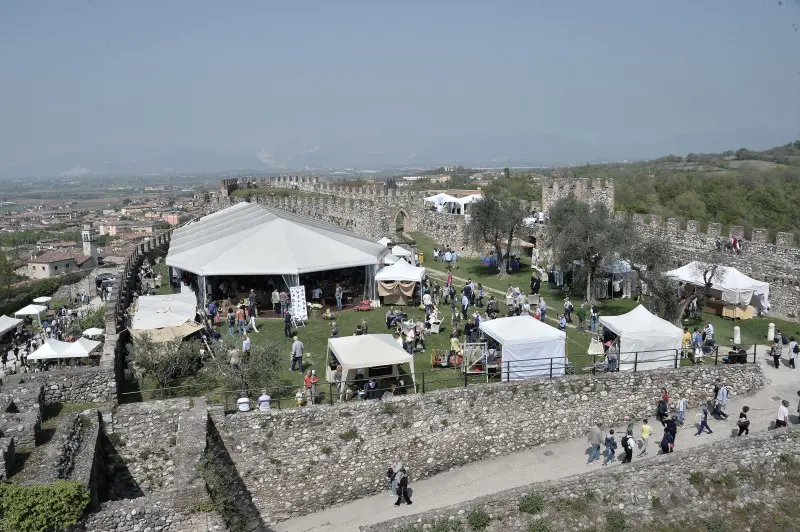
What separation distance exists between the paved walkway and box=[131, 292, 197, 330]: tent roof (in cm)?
657

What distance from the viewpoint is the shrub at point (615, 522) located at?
11984 mm

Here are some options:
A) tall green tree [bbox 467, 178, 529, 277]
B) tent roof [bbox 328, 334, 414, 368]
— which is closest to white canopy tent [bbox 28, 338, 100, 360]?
tent roof [bbox 328, 334, 414, 368]

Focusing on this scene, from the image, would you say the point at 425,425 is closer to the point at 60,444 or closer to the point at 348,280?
the point at 60,444

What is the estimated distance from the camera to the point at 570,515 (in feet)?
38.9

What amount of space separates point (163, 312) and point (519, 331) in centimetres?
964

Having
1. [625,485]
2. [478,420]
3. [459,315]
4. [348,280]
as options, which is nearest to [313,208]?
[348,280]

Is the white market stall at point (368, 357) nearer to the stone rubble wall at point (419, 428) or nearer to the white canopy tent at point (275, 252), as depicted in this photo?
the stone rubble wall at point (419, 428)

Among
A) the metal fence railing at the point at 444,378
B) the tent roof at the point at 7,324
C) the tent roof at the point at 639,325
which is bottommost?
the tent roof at the point at 7,324

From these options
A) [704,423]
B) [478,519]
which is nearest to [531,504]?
[478,519]

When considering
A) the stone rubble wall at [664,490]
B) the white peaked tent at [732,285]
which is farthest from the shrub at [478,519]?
the white peaked tent at [732,285]

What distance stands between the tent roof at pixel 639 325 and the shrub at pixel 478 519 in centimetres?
627

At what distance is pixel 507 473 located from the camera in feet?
45.5

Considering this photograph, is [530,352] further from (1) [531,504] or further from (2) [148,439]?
(2) [148,439]

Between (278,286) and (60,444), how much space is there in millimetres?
11051
